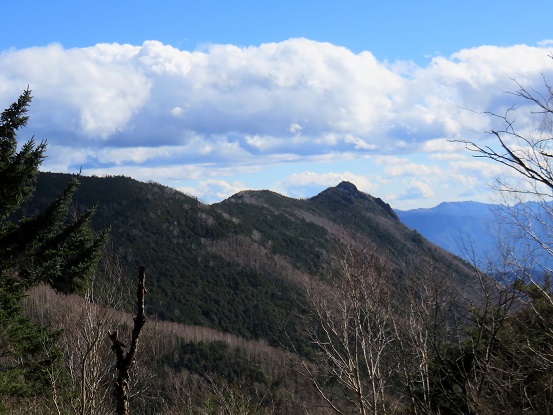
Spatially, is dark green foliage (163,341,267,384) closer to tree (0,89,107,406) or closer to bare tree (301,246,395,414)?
tree (0,89,107,406)

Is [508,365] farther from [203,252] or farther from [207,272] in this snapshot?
[203,252]

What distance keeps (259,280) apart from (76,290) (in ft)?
448

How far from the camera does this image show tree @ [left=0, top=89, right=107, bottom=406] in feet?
53.0

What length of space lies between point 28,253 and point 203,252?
147469mm

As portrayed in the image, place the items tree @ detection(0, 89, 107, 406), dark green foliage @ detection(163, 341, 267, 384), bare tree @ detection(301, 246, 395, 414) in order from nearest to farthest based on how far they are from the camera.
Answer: bare tree @ detection(301, 246, 395, 414), tree @ detection(0, 89, 107, 406), dark green foliage @ detection(163, 341, 267, 384)

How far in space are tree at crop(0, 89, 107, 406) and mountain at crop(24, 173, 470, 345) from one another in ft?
334

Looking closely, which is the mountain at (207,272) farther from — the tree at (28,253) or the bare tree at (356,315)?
the bare tree at (356,315)

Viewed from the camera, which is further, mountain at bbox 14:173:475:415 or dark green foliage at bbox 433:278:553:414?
mountain at bbox 14:173:475:415

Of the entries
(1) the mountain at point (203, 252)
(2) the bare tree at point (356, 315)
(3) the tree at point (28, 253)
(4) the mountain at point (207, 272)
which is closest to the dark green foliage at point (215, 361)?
(4) the mountain at point (207, 272)

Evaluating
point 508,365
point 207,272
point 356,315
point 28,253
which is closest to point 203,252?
point 207,272

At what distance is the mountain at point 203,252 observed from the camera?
133 metres

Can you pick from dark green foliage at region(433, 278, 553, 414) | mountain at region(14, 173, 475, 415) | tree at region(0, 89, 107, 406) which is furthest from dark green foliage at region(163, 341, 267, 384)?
dark green foliage at region(433, 278, 553, 414)

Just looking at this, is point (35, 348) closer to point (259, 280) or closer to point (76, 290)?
point (76, 290)

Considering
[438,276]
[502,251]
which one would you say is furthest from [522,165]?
[438,276]
